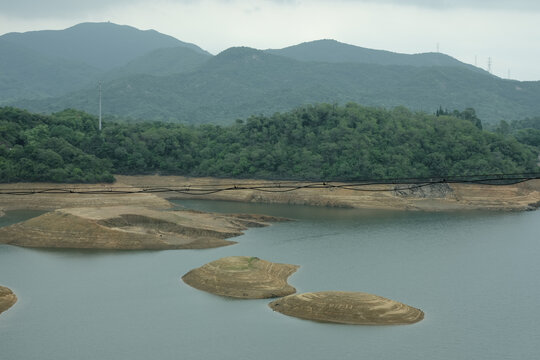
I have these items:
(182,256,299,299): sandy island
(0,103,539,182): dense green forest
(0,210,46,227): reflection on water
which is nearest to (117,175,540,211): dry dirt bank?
(0,103,539,182): dense green forest

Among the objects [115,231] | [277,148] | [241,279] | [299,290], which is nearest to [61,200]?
[115,231]

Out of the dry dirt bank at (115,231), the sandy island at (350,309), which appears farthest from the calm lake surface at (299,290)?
the dry dirt bank at (115,231)

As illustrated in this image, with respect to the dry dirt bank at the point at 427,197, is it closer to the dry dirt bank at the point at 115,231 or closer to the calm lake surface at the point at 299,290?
the calm lake surface at the point at 299,290

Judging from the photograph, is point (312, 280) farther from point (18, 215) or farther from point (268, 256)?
point (18, 215)

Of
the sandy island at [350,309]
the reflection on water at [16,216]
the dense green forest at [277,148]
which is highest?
the dense green forest at [277,148]

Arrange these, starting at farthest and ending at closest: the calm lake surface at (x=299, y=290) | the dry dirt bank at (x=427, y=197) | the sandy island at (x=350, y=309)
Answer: the dry dirt bank at (x=427, y=197), the sandy island at (x=350, y=309), the calm lake surface at (x=299, y=290)

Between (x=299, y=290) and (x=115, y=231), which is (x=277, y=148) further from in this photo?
(x=299, y=290)

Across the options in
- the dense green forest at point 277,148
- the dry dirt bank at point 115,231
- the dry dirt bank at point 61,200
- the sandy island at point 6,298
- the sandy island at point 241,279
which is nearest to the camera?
the sandy island at point 6,298
